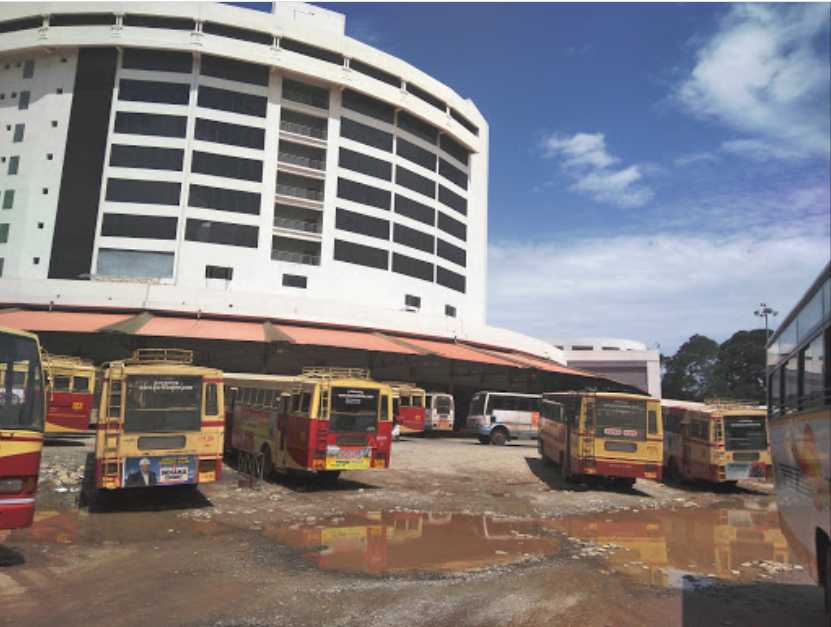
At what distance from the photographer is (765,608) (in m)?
7.47

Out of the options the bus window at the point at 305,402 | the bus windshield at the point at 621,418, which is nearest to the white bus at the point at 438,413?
the bus windshield at the point at 621,418

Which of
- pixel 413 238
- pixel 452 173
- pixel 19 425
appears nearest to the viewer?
pixel 19 425

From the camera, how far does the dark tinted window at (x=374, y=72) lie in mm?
53375

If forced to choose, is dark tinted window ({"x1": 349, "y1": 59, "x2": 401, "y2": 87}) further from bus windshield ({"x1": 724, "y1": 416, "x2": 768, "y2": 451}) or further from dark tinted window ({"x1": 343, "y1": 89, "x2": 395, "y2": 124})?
bus windshield ({"x1": 724, "y1": 416, "x2": 768, "y2": 451})

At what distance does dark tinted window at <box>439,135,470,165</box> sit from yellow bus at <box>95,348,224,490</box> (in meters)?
50.8

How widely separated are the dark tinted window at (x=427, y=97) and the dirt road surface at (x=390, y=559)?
47371 millimetres

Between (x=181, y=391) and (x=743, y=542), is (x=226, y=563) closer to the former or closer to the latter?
(x=181, y=391)

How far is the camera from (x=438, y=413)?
36062 mm

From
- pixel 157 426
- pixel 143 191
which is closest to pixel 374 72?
pixel 143 191

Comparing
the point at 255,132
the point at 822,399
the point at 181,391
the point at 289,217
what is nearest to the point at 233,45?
the point at 255,132

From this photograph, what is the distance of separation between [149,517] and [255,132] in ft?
137

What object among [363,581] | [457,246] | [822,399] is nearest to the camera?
[822,399]

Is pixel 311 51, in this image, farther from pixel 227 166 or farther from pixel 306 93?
pixel 227 166

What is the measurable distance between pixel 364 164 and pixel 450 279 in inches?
530
